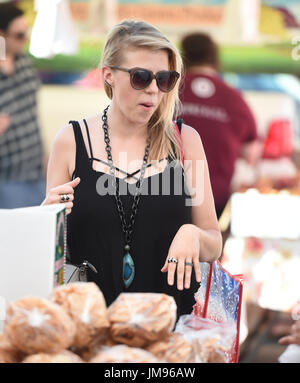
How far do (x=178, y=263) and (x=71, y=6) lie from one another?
177 inches

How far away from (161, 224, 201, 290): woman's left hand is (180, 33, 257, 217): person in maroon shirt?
6.00 ft

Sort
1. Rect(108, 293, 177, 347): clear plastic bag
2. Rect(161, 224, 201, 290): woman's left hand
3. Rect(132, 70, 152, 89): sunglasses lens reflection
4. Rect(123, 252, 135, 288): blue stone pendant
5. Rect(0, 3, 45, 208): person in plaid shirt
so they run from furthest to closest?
Rect(0, 3, 45, 208): person in plaid shirt, Rect(123, 252, 135, 288): blue stone pendant, Rect(132, 70, 152, 89): sunglasses lens reflection, Rect(161, 224, 201, 290): woman's left hand, Rect(108, 293, 177, 347): clear plastic bag

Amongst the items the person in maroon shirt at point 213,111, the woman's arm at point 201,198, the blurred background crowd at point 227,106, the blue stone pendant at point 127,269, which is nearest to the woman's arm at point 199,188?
the woman's arm at point 201,198

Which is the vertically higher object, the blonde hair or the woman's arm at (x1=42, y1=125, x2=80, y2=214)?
the blonde hair

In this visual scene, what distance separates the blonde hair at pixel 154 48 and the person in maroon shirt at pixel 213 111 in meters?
1.50

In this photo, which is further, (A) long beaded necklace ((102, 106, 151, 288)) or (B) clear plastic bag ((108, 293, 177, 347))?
(A) long beaded necklace ((102, 106, 151, 288))

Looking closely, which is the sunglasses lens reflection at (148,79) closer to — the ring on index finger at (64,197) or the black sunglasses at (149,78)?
the black sunglasses at (149,78)

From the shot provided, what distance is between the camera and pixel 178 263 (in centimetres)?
162

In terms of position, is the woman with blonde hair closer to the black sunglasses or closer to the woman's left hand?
the black sunglasses

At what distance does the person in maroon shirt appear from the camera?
138 inches

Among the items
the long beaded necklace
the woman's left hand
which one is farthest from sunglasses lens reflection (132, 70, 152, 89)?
the woman's left hand

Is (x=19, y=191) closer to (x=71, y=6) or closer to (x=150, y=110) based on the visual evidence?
(x=71, y=6)
